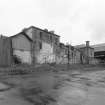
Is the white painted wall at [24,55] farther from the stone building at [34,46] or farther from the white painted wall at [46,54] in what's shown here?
the white painted wall at [46,54]

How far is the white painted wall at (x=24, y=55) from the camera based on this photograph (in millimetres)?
21703

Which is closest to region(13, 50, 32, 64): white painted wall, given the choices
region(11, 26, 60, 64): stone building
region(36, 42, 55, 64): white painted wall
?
region(11, 26, 60, 64): stone building

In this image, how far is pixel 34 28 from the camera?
2523cm

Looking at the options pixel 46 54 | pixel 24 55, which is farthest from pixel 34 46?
pixel 46 54

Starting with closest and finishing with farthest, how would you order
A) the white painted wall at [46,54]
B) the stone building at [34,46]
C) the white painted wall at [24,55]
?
the white painted wall at [24,55]
the stone building at [34,46]
the white painted wall at [46,54]

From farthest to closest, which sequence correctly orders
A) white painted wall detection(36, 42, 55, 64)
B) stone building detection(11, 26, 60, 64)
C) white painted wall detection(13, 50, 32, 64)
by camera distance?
white painted wall detection(36, 42, 55, 64), stone building detection(11, 26, 60, 64), white painted wall detection(13, 50, 32, 64)

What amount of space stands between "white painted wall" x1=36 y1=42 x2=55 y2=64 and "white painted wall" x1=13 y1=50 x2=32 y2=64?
7.76ft

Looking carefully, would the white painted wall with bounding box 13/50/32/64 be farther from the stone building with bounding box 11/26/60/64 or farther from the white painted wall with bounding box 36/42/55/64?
the white painted wall with bounding box 36/42/55/64

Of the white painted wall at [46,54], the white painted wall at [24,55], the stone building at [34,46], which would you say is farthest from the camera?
the white painted wall at [46,54]

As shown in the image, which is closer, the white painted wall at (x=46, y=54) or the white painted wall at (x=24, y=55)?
the white painted wall at (x=24, y=55)

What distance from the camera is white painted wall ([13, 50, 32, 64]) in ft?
71.2

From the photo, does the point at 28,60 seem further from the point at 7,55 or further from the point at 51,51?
the point at 51,51

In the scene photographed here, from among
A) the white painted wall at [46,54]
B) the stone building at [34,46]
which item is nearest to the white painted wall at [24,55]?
the stone building at [34,46]

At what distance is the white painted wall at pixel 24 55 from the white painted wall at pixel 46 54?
237 centimetres
